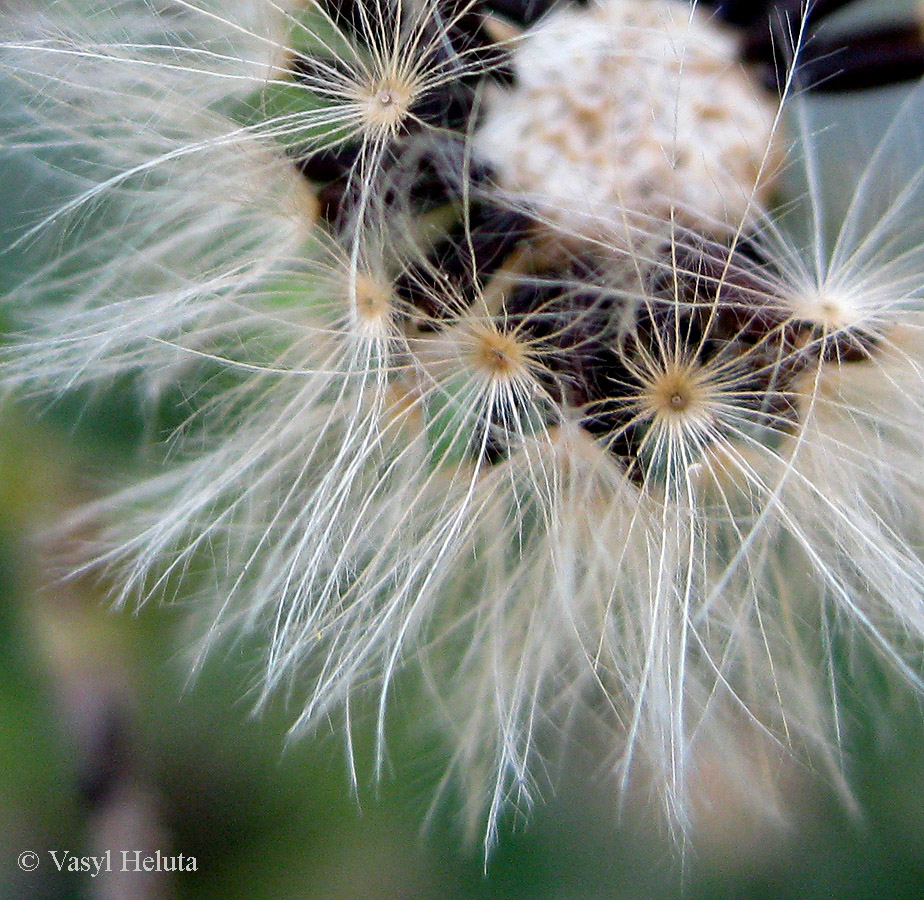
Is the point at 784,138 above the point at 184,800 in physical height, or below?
above

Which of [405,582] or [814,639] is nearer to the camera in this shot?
[405,582]

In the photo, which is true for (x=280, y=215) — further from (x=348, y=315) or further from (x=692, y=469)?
(x=692, y=469)

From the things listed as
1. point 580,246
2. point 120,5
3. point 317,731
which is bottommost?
point 317,731

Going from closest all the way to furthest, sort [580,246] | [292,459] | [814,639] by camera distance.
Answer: [580,246], [292,459], [814,639]

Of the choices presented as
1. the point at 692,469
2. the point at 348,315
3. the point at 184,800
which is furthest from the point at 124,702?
the point at 692,469
